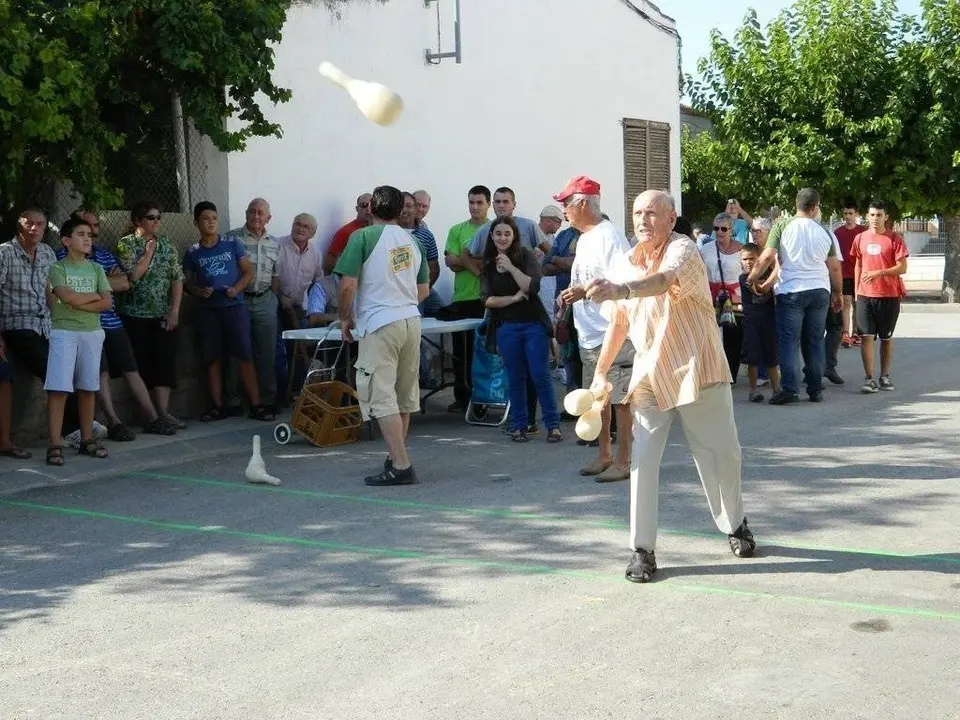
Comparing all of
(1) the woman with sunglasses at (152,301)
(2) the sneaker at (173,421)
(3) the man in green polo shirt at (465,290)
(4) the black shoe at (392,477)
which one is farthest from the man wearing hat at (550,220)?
(4) the black shoe at (392,477)

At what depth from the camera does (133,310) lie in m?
11.6

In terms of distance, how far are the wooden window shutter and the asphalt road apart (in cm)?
984

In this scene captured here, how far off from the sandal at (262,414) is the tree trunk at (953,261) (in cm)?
2029

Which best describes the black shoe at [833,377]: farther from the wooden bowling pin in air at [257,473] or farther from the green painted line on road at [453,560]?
the green painted line on road at [453,560]

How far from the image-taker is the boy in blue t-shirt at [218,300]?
12.1m

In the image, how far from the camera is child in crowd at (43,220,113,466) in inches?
395

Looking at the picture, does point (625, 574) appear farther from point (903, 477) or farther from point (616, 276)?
point (903, 477)

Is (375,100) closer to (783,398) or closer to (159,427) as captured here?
(159,427)

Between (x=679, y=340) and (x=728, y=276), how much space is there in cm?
738

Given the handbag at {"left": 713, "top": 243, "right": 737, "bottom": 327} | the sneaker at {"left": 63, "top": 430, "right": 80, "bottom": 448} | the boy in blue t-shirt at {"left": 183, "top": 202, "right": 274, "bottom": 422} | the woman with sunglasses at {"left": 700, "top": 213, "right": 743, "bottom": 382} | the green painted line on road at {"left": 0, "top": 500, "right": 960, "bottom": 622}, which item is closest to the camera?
the green painted line on road at {"left": 0, "top": 500, "right": 960, "bottom": 622}

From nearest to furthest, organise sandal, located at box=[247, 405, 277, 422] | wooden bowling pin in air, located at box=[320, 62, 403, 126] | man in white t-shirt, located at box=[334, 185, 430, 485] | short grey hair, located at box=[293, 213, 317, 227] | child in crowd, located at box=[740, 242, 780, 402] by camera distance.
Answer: wooden bowling pin in air, located at box=[320, 62, 403, 126] → man in white t-shirt, located at box=[334, 185, 430, 485] → sandal, located at box=[247, 405, 277, 422] → child in crowd, located at box=[740, 242, 780, 402] → short grey hair, located at box=[293, 213, 317, 227]

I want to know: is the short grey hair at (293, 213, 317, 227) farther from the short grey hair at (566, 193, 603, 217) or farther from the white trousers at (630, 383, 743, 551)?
the white trousers at (630, 383, 743, 551)

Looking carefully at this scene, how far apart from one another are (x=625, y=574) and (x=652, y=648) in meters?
1.14

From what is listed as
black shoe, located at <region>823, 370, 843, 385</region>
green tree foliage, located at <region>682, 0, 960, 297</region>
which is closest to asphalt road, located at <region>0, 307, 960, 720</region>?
black shoe, located at <region>823, 370, 843, 385</region>
